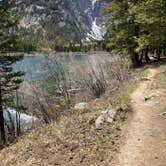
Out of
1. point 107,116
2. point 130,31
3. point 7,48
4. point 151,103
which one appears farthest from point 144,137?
point 130,31

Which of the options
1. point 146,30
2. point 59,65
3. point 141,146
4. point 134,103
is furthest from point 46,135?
point 146,30

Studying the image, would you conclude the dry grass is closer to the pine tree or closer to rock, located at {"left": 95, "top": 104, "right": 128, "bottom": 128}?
rock, located at {"left": 95, "top": 104, "right": 128, "bottom": 128}

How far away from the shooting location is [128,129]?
41.8ft

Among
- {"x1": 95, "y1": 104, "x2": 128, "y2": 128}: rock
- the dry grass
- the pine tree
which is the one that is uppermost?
the pine tree

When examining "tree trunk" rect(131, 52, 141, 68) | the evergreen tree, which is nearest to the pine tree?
the evergreen tree

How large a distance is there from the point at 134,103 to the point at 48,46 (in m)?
5.82

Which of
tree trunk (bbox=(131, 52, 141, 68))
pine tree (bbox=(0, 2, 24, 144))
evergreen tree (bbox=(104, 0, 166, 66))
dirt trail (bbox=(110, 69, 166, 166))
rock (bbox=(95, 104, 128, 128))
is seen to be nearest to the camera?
dirt trail (bbox=(110, 69, 166, 166))

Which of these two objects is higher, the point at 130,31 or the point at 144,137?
the point at 130,31

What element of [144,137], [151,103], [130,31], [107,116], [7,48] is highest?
[130,31]

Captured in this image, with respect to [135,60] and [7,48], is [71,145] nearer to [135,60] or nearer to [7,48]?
[7,48]

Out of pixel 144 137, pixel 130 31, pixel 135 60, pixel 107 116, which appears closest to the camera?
pixel 144 137

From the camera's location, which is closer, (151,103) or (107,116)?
(107,116)

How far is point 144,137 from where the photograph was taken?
1205 centimetres

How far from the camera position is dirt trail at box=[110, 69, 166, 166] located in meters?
10.5
